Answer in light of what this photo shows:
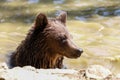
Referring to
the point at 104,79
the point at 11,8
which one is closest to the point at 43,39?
the point at 104,79

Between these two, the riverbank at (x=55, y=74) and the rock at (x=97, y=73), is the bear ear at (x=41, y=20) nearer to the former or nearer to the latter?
the riverbank at (x=55, y=74)

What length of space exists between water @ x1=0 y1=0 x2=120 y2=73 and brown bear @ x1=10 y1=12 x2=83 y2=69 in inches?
25.2

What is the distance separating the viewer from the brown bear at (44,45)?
5293mm

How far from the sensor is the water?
630 cm

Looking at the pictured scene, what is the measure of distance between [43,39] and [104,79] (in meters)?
1.68

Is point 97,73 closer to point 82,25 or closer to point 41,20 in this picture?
point 41,20

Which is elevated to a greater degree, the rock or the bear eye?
the bear eye

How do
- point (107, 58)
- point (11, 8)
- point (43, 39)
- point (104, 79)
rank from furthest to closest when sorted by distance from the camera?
1. point (11, 8)
2. point (107, 58)
3. point (43, 39)
4. point (104, 79)

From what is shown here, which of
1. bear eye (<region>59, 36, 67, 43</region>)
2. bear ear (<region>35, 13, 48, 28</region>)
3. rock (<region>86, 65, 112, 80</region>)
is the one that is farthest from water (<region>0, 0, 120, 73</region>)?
rock (<region>86, 65, 112, 80</region>)

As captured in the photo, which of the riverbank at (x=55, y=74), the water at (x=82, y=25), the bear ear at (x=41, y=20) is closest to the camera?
the riverbank at (x=55, y=74)

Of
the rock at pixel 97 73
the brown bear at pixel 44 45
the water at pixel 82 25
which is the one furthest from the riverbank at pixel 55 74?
the water at pixel 82 25

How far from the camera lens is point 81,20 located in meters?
8.47

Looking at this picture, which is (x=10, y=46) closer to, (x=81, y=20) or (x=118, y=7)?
(x=81, y=20)

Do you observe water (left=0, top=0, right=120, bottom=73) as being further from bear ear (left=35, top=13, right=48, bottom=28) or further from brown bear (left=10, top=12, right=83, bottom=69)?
bear ear (left=35, top=13, right=48, bottom=28)
